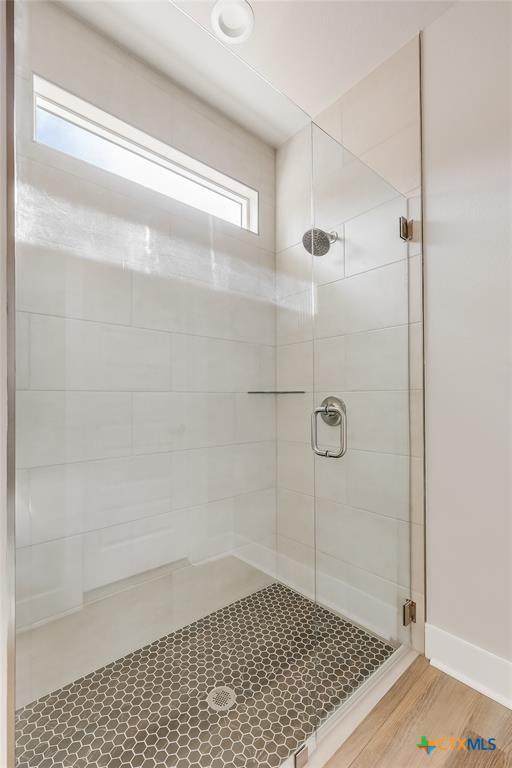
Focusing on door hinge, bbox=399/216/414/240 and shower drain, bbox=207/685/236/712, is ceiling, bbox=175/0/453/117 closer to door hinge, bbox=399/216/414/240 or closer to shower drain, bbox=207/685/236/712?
door hinge, bbox=399/216/414/240

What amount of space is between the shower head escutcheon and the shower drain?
4.94 feet

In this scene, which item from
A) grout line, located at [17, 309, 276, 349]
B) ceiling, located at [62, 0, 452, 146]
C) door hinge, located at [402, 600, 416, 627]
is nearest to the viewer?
grout line, located at [17, 309, 276, 349]

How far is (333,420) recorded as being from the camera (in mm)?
1414

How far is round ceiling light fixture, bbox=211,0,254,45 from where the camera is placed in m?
1.36

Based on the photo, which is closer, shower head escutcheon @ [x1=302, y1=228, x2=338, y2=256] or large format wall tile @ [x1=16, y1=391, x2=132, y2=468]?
large format wall tile @ [x1=16, y1=391, x2=132, y2=468]

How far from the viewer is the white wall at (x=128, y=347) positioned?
3.34 feet

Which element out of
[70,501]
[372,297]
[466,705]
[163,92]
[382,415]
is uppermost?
[163,92]

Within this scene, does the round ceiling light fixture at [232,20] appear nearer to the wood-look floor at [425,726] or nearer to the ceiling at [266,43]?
the ceiling at [266,43]

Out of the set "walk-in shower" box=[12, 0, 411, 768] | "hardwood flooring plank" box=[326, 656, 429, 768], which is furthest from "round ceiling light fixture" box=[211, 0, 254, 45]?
"hardwood flooring plank" box=[326, 656, 429, 768]

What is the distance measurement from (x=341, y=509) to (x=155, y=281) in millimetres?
1104

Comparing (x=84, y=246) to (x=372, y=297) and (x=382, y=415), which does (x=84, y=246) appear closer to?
(x=372, y=297)

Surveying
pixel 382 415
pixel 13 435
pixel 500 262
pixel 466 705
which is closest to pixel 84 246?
pixel 13 435

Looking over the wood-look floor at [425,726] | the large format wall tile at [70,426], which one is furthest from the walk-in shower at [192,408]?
the wood-look floor at [425,726]

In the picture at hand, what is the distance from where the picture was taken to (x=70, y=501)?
1114 millimetres
